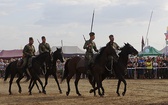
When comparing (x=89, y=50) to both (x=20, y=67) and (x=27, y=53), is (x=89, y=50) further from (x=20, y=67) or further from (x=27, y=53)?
(x=20, y=67)

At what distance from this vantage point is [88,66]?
49.2ft

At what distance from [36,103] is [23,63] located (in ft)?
15.7

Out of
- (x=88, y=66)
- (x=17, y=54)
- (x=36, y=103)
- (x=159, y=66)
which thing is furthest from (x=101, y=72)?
(x=17, y=54)

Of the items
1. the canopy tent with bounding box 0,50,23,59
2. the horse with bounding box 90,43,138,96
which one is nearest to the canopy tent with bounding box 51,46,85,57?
the canopy tent with bounding box 0,50,23,59

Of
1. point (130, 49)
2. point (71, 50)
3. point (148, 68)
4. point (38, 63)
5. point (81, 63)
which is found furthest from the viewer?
point (71, 50)

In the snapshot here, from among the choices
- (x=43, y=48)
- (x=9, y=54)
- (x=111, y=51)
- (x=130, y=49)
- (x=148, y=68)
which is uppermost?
(x=9, y=54)

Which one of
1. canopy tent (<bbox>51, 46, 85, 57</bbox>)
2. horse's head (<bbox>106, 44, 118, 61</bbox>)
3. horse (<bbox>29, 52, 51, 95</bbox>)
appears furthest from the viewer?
canopy tent (<bbox>51, 46, 85, 57</bbox>)

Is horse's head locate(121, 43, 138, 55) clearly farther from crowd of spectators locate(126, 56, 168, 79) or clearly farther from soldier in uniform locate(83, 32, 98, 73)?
crowd of spectators locate(126, 56, 168, 79)

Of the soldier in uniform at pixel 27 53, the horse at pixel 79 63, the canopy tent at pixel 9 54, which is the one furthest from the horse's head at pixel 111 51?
the canopy tent at pixel 9 54

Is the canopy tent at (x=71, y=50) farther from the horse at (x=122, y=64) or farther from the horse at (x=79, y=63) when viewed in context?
the horse at (x=122, y=64)

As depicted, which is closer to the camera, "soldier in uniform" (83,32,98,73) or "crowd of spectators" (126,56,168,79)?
"soldier in uniform" (83,32,98,73)

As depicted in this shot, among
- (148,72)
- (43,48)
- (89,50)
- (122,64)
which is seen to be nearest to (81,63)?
(89,50)

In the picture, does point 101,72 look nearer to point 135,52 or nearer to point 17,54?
point 135,52

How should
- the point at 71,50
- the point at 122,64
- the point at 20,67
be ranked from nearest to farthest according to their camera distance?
the point at 122,64 < the point at 20,67 < the point at 71,50
